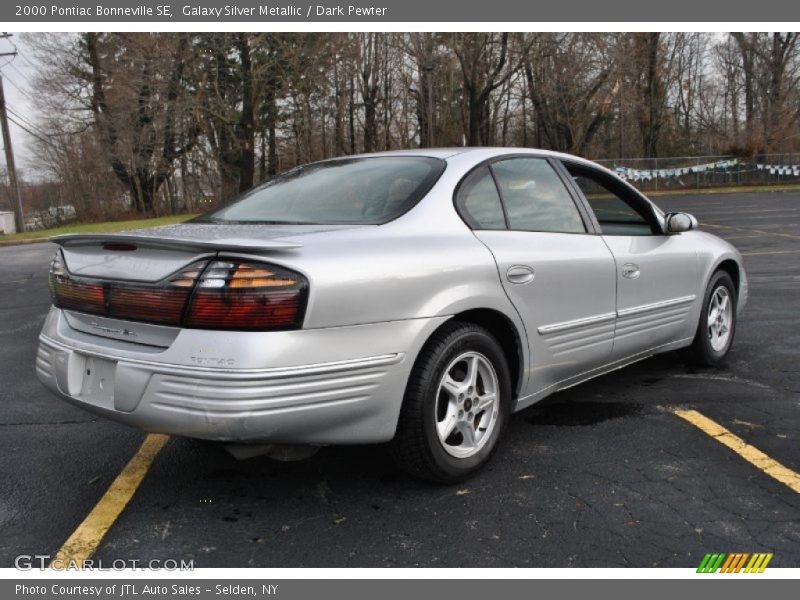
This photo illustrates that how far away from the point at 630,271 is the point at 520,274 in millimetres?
1027

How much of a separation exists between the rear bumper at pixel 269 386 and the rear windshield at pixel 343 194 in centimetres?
64

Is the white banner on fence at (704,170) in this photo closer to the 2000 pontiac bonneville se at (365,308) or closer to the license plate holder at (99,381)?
the 2000 pontiac bonneville se at (365,308)

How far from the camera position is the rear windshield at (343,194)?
10.3 feet

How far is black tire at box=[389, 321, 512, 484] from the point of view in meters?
2.81

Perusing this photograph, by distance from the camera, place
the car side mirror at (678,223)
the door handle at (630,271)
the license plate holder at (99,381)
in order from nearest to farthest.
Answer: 1. the license plate holder at (99,381)
2. the door handle at (630,271)
3. the car side mirror at (678,223)

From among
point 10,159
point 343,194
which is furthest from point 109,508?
point 10,159

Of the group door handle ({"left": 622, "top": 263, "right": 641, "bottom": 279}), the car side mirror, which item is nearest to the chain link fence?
the car side mirror

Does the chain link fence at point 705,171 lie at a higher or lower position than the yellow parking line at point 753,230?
higher

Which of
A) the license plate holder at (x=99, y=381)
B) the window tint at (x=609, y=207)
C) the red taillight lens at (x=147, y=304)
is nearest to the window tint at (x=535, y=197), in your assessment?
the window tint at (x=609, y=207)

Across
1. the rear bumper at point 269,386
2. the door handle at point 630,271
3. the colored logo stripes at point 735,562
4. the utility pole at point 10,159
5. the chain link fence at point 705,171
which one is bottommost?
the colored logo stripes at point 735,562

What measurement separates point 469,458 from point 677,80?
2255 inches

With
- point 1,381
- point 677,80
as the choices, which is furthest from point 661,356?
point 677,80

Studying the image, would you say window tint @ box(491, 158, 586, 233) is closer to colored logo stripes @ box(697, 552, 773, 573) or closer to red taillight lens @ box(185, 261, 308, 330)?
red taillight lens @ box(185, 261, 308, 330)

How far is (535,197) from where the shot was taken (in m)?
3.67
